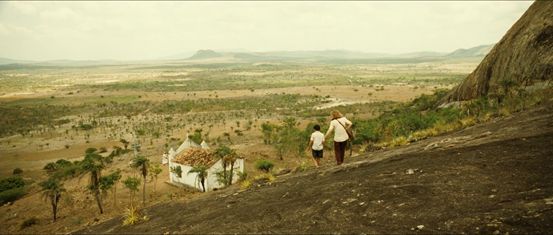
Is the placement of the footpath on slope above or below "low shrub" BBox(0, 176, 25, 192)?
above

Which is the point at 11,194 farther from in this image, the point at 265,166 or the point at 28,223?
the point at 265,166

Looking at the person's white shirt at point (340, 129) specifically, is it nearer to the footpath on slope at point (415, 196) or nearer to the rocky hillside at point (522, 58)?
the footpath on slope at point (415, 196)

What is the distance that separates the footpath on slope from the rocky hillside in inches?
495

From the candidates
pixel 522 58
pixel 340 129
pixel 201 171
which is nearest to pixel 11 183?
pixel 201 171

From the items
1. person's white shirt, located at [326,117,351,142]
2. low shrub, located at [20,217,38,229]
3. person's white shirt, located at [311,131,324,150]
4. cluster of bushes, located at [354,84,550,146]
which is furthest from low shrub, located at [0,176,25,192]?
person's white shirt, located at [326,117,351,142]

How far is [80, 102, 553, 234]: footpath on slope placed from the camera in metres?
6.45

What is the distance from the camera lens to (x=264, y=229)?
26.6 feet

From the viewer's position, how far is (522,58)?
83.1ft

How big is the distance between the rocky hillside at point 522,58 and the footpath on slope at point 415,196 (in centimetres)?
1257

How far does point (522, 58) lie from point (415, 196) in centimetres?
2261

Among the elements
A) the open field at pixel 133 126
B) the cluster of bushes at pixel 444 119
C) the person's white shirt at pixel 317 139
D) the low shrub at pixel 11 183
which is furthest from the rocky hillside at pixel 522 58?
the low shrub at pixel 11 183

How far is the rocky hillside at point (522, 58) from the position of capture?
23.2 meters

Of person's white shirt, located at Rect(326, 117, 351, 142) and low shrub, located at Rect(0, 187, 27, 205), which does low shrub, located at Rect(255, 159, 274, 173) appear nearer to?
person's white shirt, located at Rect(326, 117, 351, 142)

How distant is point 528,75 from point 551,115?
14.5 meters
